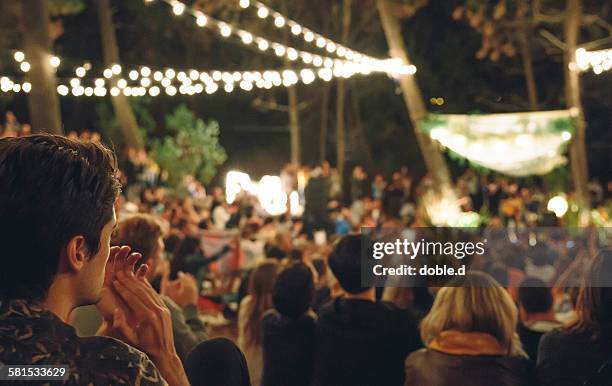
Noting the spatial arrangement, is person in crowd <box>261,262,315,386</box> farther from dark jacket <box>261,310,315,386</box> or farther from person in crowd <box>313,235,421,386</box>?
person in crowd <box>313,235,421,386</box>

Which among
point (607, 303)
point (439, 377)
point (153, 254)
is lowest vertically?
point (439, 377)

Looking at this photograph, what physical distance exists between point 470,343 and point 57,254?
6.25ft

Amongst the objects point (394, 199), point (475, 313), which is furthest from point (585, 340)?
point (394, 199)

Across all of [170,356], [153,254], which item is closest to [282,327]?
[153,254]

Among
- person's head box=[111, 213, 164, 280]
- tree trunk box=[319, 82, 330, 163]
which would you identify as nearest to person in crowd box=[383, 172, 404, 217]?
tree trunk box=[319, 82, 330, 163]

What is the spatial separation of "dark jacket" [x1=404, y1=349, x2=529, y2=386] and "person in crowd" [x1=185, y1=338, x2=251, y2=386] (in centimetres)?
107

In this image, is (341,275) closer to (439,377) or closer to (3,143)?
(439,377)

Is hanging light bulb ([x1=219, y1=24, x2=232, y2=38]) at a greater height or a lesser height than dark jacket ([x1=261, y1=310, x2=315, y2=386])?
greater

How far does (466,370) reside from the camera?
2717mm

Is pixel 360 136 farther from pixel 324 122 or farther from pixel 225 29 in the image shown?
pixel 225 29

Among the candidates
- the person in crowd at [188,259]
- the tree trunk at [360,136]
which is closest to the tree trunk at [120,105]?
the tree trunk at [360,136]

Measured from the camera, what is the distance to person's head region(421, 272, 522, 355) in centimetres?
280

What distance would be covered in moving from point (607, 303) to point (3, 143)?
233cm

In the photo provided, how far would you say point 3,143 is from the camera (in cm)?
125
